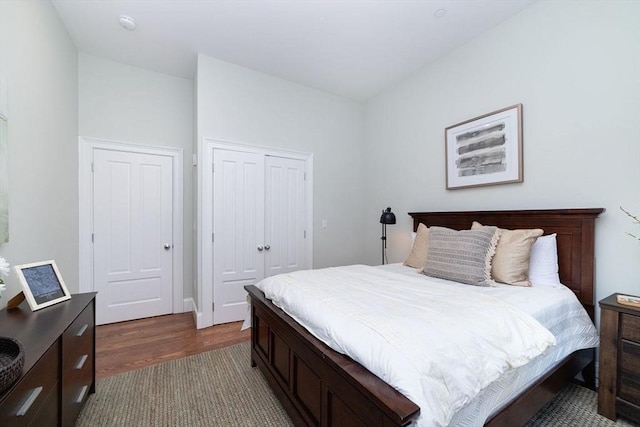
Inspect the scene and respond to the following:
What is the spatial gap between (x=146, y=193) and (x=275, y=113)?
1860 mm

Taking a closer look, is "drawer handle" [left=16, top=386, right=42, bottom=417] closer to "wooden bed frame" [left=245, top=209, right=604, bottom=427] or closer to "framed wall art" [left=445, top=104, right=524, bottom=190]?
"wooden bed frame" [left=245, top=209, right=604, bottom=427]

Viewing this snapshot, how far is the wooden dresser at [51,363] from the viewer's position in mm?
941

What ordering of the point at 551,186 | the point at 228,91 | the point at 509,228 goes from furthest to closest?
the point at 228,91, the point at 509,228, the point at 551,186

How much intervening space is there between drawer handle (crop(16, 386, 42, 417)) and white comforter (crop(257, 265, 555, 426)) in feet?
3.58

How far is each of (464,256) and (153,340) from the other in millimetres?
2973

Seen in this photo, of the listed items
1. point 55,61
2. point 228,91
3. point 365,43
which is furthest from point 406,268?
point 55,61

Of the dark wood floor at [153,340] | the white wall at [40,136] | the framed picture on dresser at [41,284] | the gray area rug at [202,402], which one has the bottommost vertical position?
the dark wood floor at [153,340]

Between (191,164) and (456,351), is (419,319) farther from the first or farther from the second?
(191,164)

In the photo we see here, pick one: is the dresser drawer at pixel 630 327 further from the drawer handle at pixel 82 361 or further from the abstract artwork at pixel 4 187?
the abstract artwork at pixel 4 187

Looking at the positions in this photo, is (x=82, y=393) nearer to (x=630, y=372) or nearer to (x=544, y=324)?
(x=544, y=324)

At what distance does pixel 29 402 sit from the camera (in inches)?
38.6

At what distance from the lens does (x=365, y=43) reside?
9.15ft

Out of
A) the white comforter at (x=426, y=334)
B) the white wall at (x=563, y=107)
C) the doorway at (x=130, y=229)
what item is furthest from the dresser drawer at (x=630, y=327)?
the doorway at (x=130, y=229)

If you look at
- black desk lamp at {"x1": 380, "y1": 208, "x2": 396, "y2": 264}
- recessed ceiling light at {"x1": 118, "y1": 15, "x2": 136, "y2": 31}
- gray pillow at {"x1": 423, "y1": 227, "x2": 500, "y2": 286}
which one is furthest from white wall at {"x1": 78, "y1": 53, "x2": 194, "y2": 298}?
gray pillow at {"x1": 423, "y1": 227, "x2": 500, "y2": 286}
